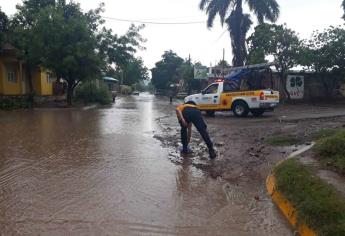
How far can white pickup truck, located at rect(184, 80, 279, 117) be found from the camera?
1753cm

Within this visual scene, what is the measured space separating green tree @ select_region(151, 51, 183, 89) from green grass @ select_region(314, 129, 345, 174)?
269 ft

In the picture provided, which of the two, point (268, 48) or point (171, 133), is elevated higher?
point (268, 48)

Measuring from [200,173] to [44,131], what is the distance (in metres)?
7.88

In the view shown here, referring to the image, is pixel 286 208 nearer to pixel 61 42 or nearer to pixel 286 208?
pixel 286 208

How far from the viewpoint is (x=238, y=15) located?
27.7m

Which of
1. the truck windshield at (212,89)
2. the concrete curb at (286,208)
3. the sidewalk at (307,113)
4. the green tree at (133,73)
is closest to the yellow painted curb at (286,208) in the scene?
the concrete curb at (286,208)

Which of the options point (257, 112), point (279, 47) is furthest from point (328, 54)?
point (257, 112)

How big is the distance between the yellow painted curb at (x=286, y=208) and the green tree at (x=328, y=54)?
21737 mm

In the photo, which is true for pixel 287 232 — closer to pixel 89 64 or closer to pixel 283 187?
pixel 283 187

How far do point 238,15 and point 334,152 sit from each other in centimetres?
2313

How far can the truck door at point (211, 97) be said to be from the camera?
62.0ft

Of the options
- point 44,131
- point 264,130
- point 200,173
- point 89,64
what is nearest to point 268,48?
point 89,64

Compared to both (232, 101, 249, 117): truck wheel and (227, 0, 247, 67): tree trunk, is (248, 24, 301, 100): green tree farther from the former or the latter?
(232, 101, 249, 117): truck wheel

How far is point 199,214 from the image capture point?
16.8 ft
